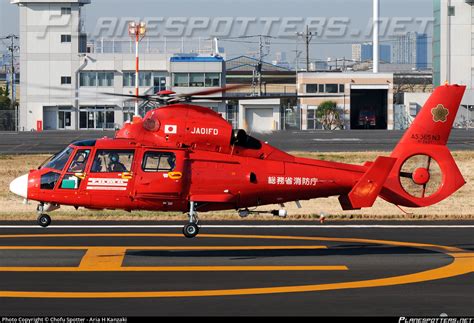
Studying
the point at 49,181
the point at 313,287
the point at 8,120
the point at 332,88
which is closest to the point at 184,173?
the point at 49,181

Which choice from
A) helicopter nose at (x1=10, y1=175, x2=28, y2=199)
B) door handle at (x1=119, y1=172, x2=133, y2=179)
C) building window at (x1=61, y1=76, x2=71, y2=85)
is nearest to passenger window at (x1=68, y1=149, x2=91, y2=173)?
door handle at (x1=119, y1=172, x2=133, y2=179)

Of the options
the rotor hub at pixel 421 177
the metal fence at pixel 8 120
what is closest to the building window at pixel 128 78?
the metal fence at pixel 8 120

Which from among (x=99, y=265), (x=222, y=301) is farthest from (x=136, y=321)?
(x=99, y=265)

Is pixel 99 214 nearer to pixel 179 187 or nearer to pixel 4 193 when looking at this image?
pixel 4 193

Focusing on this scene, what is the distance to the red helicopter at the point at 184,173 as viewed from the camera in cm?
2066

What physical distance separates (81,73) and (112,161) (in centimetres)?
8040

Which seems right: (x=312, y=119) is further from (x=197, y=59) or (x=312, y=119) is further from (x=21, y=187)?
(x=21, y=187)

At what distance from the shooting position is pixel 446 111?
21.9m

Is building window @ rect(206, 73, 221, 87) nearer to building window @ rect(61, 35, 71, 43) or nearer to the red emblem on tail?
building window @ rect(61, 35, 71, 43)

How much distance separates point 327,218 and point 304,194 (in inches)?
303

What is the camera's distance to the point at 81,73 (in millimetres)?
99438

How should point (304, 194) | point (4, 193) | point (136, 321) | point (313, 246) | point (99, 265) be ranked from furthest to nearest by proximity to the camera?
point (4, 193) → point (313, 246) → point (304, 194) → point (99, 265) → point (136, 321)

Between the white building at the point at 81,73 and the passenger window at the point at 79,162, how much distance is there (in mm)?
75316

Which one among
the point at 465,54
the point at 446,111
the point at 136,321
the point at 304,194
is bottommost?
the point at 136,321
